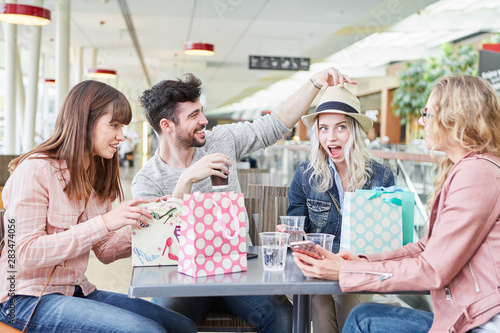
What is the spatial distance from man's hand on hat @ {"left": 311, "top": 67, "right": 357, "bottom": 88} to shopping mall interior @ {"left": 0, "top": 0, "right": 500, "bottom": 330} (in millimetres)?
1657

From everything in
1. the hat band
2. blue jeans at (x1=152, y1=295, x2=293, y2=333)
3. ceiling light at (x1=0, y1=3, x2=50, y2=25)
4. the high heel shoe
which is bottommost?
blue jeans at (x1=152, y1=295, x2=293, y2=333)

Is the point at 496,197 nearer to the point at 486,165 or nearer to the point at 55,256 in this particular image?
the point at 486,165

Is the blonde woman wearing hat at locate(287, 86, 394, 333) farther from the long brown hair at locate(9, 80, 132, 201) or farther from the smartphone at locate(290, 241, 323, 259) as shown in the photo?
the long brown hair at locate(9, 80, 132, 201)

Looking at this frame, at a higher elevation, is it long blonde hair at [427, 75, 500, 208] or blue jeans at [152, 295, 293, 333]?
long blonde hair at [427, 75, 500, 208]

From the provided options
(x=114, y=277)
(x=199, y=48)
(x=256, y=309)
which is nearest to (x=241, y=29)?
(x=199, y=48)

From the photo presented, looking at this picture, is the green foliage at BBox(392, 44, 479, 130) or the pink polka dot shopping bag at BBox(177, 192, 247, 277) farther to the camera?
the green foliage at BBox(392, 44, 479, 130)

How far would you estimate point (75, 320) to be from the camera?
59.7 inches

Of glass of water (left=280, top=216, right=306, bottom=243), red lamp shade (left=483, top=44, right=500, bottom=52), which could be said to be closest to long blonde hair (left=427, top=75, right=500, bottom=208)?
glass of water (left=280, top=216, right=306, bottom=243)

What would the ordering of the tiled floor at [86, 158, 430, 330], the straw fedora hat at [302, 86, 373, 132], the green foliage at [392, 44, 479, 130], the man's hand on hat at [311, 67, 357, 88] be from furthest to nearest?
the green foliage at [392, 44, 479, 130] < the tiled floor at [86, 158, 430, 330] < the straw fedora hat at [302, 86, 373, 132] < the man's hand on hat at [311, 67, 357, 88]

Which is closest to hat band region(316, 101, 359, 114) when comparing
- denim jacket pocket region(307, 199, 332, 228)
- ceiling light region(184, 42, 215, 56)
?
denim jacket pocket region(307, 199, 332, 228)

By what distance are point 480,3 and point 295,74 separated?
31.4 feet

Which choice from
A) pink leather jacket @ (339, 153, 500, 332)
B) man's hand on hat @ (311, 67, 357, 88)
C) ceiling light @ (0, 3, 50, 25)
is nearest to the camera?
pink leather jacket @ (339, 153, 500, 332)

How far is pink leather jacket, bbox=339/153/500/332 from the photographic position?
1.33m

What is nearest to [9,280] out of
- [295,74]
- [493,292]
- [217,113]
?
[493,292]
